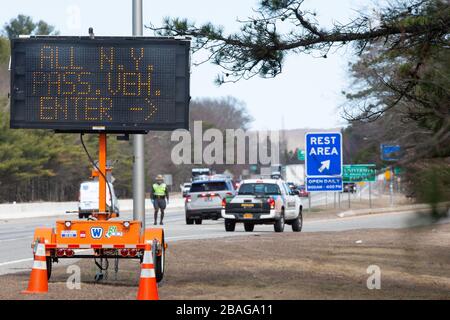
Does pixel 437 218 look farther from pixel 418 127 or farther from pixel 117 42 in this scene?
pixel 117 42

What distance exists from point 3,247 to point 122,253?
12.2 m

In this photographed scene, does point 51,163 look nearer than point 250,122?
Yes

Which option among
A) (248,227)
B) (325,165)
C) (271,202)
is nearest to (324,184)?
(325,165)

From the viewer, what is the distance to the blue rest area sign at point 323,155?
101 ft

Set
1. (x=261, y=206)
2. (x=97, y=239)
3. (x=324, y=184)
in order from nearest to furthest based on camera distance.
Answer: (x=97, y=239) < (x=261, y=206) < (x=324, y=184)

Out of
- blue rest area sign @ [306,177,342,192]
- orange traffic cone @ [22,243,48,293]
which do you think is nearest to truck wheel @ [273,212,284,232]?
blue rest area sign @ [306,177,342,192]

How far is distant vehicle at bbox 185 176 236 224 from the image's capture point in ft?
129

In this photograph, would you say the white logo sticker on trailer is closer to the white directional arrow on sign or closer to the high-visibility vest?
the white directional arrow on sign

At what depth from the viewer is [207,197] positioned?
129 ft

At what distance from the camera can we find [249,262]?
17.6m

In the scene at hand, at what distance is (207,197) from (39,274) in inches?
1057

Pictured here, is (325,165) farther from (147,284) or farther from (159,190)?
(147,284)

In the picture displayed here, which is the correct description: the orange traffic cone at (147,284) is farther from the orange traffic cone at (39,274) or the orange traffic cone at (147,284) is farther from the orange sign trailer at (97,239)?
the orange sign trailer at (97,239)

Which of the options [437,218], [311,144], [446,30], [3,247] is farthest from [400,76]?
[311,144]
